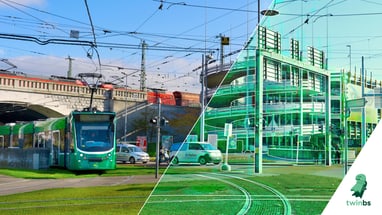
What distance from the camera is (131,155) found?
3562cm

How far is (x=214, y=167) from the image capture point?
16.5 feet

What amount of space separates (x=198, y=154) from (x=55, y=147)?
2306 cm

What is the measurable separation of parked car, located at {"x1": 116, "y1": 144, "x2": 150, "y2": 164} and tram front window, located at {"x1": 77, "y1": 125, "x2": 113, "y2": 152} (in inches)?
461

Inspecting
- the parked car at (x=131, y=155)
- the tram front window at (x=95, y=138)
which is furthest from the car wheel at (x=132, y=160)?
the tram front window at (x=95, y=138)

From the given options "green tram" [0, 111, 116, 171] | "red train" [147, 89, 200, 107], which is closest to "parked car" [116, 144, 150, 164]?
"green tram" [0, 111, 116, 171]

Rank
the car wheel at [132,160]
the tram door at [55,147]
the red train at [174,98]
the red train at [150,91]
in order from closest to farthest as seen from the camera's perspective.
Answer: the tram door at [55,147] < the car wheel at [132,160] < the red train at [150,91] < the red train at [174,98]

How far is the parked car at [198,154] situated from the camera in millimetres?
4812

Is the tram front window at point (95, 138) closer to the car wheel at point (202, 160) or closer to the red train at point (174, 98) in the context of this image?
the car wheel at point (202, 160)

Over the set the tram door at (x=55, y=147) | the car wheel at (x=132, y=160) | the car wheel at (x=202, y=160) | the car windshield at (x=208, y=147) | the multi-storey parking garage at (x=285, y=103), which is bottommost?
the car wheel at (x=132, y=160)

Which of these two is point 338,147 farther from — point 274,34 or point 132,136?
point 132,136

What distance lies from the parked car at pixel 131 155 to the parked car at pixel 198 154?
30468 millimetres

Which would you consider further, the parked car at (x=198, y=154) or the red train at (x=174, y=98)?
the red train at (x=174, y=98)

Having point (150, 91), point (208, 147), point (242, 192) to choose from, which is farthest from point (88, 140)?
point (150, 91)

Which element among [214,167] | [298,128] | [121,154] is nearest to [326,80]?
[298,128]
